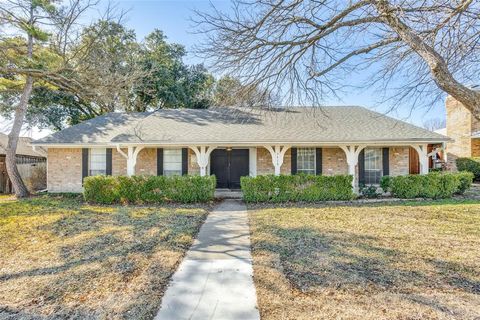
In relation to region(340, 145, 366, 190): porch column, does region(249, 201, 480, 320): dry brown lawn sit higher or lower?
lower

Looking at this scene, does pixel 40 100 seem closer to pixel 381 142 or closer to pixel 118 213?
pixel 118 213

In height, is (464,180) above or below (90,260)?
above

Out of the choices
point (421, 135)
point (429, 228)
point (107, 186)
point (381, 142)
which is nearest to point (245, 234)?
point (429, 228)

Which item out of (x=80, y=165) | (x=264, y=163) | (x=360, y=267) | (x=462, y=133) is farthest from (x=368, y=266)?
(x=462, y=133)

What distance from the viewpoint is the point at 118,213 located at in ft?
28.9


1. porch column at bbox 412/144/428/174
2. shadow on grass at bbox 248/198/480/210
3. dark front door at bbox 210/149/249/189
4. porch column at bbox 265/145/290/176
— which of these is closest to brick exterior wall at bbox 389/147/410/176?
porch column at bbox 412/144/428/174

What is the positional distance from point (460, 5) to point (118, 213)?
966 cm

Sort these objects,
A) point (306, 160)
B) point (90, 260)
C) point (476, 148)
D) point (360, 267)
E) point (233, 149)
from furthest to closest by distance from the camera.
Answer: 1. point (476, 148)
2. point (233, 149)
3. point (306, 160)
4. point (90, 260)
5. point (360, 267)

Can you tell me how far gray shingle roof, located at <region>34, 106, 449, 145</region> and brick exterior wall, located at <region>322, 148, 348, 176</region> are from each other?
3.39 ft

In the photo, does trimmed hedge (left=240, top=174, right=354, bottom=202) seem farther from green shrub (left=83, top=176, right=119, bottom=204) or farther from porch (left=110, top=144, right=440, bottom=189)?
green shrub (left=83, top=176, right=119, bottom=204)

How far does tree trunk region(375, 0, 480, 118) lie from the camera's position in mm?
3822

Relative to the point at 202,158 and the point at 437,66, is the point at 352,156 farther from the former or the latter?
the point at 437,66

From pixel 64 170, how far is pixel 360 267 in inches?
540

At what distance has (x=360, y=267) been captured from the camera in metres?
4.34
